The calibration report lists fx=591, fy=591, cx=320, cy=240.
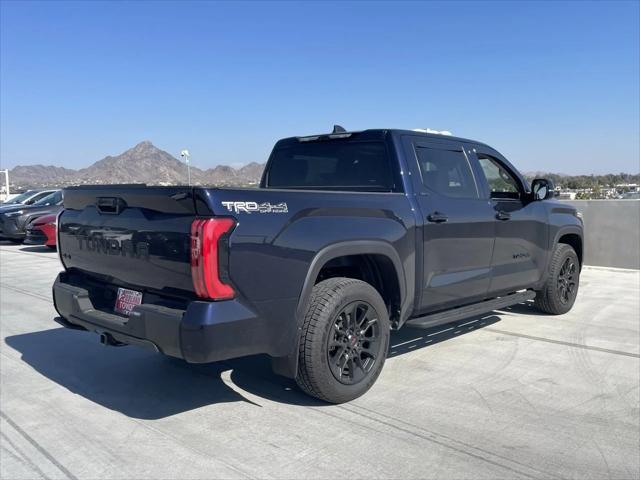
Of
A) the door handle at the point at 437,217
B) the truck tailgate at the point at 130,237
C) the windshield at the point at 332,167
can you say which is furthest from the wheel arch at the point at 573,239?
the truck tailgate at the point at 130,237

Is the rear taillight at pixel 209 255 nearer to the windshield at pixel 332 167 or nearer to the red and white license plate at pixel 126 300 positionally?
the red and white license plate at pixel 126 300

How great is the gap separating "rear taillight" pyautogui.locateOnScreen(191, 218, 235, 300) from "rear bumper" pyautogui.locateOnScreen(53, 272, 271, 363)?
9cm

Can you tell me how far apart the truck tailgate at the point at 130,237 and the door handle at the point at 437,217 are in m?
2.22

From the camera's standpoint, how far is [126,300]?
4.07 m

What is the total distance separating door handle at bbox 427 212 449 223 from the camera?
495 cm

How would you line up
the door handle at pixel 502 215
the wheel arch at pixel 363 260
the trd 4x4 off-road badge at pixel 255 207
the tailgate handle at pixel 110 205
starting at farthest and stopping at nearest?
1. the door handle at pixel 502 215
2. the tailgate handle at pixel 110 205
3. the wheel arch at pixel 363 260
4. the trd 4x4 off-road badge at pixel 255 207

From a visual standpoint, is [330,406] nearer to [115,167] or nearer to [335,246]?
[335,246]

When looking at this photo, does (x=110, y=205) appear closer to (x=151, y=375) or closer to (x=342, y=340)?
(x=151, y=375)

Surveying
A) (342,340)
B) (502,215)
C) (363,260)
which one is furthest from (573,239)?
(342,340)

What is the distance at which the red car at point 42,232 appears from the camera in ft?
48.3

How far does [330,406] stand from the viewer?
14.0ft

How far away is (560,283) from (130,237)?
539 cm

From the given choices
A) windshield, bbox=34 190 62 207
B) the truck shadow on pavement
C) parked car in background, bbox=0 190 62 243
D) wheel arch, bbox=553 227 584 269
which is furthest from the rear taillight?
windshield, bbox=34 190 62 207

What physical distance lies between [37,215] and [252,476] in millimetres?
15948
